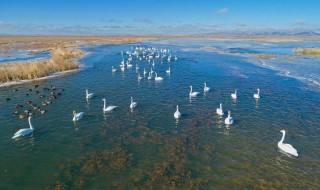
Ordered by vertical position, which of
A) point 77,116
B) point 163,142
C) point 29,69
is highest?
point 29,69

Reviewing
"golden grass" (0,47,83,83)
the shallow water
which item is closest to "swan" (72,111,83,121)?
the shallow water

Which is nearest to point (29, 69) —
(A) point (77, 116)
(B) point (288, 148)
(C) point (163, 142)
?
(A) point (77, 116)

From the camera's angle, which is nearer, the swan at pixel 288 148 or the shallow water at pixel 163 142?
the shallow water at pixel 163 142

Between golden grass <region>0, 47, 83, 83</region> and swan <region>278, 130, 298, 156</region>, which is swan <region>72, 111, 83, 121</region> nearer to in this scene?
swan <region>278, 130, 298, 156</region>

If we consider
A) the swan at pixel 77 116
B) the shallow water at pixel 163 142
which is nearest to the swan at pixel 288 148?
the shallow water at pixel 163 142

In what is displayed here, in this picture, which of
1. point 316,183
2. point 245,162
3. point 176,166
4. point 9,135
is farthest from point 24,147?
point 316,183

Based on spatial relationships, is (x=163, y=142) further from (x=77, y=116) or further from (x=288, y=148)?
(x=77, y=116)

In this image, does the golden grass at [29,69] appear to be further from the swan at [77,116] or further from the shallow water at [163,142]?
the swan at [77,116]

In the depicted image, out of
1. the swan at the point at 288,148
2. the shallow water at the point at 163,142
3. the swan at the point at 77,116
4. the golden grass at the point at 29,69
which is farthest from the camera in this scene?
the golden grass at the point at 29,69

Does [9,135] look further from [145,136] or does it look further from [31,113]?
[145,136]
